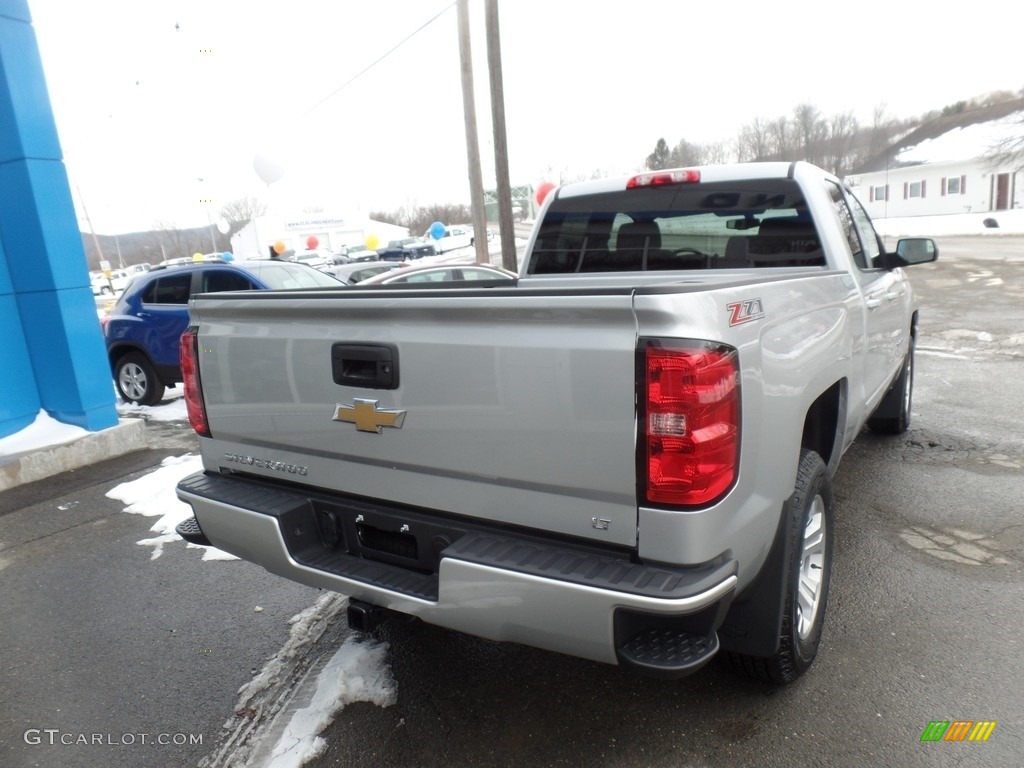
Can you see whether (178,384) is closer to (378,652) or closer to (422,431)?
(378,652)

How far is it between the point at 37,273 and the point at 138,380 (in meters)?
2.87

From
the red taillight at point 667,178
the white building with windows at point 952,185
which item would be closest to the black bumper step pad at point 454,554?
the red taillight at point 667,178

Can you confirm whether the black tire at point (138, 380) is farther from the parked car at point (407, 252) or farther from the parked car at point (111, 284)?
the parked car at point (407, 252)

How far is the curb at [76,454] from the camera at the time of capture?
19.6ft

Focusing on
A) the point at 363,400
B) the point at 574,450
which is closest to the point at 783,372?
the point at 574,450

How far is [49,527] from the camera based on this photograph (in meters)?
5.01

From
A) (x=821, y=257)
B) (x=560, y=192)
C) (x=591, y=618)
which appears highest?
(x=560, y=192)

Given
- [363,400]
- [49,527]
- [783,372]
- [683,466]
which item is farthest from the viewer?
[49,527]

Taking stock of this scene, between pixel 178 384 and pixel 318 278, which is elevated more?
pixel 318 278

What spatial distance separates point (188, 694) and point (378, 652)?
789 millimetres

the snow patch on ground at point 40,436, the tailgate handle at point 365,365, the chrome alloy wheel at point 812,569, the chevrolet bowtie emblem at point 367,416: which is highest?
the tailgate handle at point 365,365

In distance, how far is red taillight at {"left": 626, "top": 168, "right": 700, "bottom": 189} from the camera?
3803 millimetres

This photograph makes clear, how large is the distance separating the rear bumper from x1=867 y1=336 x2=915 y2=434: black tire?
4.18m
